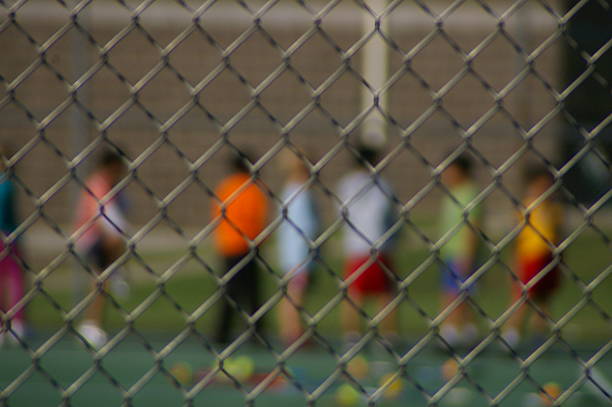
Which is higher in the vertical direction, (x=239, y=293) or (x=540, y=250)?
(x=239, y=293)

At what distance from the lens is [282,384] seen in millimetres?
5703

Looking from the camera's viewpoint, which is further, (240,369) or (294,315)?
(294,315)

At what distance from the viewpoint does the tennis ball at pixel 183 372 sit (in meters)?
5.66

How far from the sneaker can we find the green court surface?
5.0 inches

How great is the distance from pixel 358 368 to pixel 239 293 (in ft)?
4.86

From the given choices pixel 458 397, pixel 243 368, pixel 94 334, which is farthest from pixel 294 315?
pixel 458 397

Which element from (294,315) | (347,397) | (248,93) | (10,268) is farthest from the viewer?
(248,93)

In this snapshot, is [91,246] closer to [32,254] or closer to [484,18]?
[32,254]

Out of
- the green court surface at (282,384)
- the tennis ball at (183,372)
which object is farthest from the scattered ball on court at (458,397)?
the tennis ball at (183,372)

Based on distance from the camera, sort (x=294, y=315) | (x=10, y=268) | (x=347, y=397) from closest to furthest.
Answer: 1. (x=347, y=397)
2. (x=10, y=268)
3. (x=294, y=315)

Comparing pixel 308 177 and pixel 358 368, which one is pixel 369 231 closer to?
pixel 308 177

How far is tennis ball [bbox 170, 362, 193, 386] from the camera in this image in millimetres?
5660

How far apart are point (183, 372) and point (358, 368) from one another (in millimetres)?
1338

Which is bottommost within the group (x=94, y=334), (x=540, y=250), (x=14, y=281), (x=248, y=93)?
(x=540, y=250)
